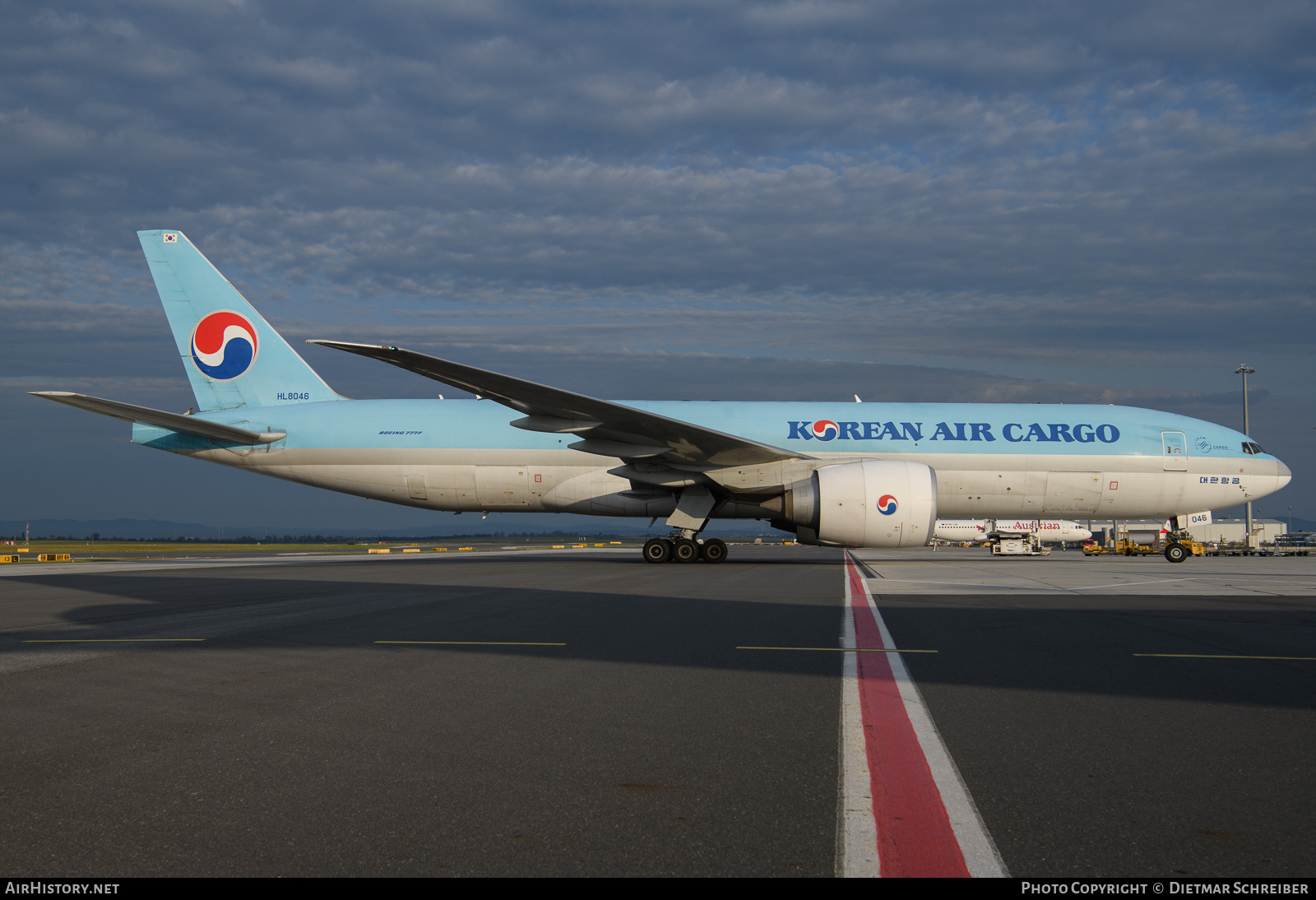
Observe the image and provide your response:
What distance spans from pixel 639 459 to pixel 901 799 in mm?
16195

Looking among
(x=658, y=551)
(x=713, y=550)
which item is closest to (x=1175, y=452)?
(x=713, y=550)

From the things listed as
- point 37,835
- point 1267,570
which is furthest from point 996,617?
point 1267,570

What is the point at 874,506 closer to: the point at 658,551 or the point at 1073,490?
the point at 658,551

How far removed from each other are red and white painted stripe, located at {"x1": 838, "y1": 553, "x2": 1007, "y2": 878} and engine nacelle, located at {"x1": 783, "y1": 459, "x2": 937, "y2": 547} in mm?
12478

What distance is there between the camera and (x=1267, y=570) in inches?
816

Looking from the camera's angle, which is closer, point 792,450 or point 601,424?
point 601,424

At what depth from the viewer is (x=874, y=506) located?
17.7m

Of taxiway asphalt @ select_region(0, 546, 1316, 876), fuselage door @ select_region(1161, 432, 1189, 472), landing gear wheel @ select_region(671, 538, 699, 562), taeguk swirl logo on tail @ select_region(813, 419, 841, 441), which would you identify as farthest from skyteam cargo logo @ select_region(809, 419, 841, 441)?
taxiway asphalt @ select_region(0, 546, 1316, 876)

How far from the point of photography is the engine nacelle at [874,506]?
17719mm

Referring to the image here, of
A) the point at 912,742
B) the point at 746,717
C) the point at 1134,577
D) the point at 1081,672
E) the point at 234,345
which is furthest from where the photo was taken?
the point at 234,345

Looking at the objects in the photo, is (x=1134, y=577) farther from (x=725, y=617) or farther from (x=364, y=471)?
(x=364, y=471)

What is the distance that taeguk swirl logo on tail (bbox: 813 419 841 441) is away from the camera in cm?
2152
